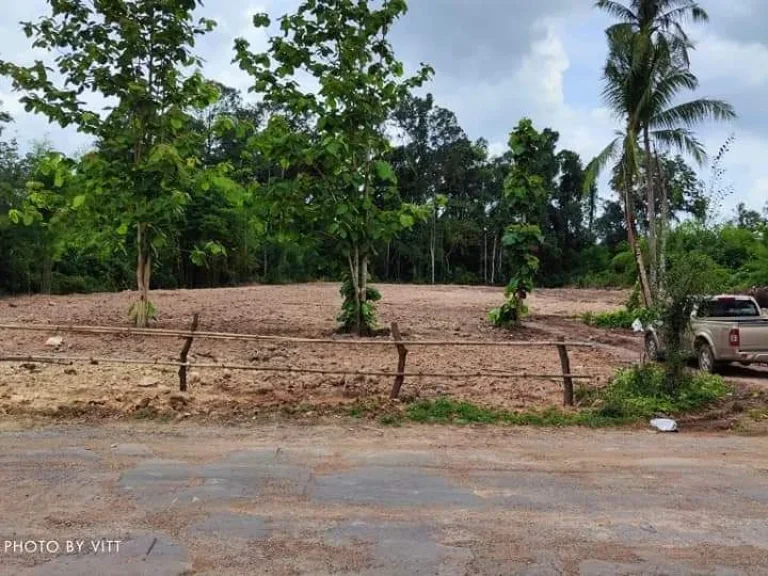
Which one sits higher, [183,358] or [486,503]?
[183,358]

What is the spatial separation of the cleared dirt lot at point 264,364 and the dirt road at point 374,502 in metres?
1.10

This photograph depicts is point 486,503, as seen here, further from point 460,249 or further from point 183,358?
point 460,249

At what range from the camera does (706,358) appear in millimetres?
13273

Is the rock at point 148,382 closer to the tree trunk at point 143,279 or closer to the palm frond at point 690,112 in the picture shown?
the tree trunk at point 143,279

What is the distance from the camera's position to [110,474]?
18.9 feet

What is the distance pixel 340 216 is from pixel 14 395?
24.9 feet

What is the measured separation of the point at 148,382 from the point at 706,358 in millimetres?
10127

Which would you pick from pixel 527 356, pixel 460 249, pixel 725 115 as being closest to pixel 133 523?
pixel 527 356

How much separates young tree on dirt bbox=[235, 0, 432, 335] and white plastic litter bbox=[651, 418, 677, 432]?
7.42 metres

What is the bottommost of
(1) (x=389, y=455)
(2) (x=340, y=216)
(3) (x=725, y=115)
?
(1) (x=389, y=455)

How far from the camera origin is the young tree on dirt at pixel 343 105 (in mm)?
14242

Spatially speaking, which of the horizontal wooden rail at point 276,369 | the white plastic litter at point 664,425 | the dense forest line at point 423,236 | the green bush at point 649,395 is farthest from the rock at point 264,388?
the dense forest line at point 423,236

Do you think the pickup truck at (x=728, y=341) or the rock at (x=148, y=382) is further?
the pickup truck at (x=728, y=341)

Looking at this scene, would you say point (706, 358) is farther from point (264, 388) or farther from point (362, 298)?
point (264, 388)
